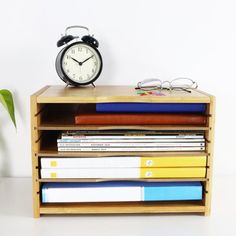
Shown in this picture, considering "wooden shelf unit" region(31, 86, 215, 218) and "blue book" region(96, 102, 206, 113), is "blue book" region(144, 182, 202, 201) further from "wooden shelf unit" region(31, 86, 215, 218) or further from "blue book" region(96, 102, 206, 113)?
"blue book" region(96, 102, 206, 113)

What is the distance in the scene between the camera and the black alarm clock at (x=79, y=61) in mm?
1049

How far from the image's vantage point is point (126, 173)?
0.94 metres

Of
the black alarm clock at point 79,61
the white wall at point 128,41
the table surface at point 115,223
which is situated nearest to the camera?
the table surface at point 115,223

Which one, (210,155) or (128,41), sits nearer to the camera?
(210,155)

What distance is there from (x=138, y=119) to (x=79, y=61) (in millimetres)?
264

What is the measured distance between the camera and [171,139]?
0.95 meters

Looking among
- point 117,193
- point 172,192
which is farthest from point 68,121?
point 172,192

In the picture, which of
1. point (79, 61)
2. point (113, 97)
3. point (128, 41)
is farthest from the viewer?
point (128, 41)

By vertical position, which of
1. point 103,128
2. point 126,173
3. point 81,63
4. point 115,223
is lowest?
point 115,223

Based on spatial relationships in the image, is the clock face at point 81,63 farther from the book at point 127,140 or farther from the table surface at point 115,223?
the table surface at point 115,223
